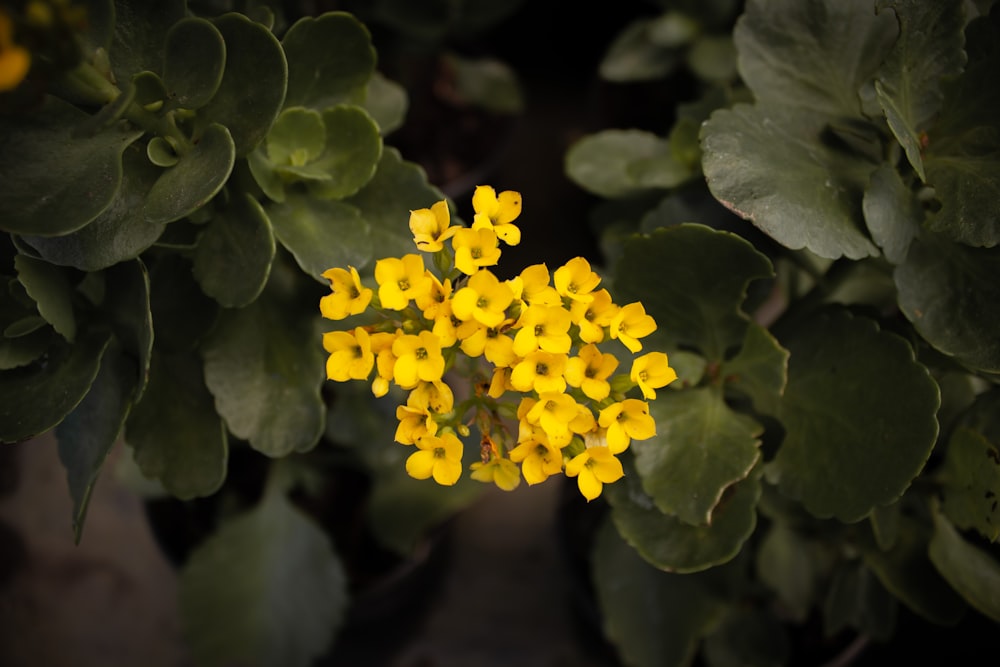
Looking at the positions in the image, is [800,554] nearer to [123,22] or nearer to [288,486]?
[288,486]

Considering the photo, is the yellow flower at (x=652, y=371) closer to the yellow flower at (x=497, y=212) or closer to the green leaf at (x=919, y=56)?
the yellow flower at (x=497, y=212)

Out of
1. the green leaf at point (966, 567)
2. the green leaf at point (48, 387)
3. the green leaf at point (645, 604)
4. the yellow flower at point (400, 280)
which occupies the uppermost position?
the yellow flower at point (400, 280)

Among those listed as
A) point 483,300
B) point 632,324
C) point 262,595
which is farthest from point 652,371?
point 262,595

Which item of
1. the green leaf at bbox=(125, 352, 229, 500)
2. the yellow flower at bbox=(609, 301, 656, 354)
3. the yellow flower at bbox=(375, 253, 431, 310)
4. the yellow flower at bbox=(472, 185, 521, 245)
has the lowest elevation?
the green leaf at bbox=(125, 352, 229, 500)

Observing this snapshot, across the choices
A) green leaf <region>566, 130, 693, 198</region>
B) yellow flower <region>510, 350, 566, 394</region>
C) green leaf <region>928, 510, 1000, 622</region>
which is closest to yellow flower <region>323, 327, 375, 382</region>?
yellow flower <region>510, 350, 566, 394</region>

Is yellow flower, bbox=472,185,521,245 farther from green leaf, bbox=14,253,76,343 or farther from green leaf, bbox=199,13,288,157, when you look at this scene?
green leaf, bbox=14,253,76,343

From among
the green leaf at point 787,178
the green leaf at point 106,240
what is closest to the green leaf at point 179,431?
the green leaf at point 106,240
